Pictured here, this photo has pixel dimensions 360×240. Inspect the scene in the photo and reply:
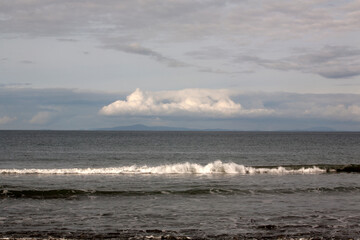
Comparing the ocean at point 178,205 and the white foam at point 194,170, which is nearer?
the ocean at point 178,205

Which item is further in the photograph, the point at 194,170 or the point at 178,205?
the point at 194,170

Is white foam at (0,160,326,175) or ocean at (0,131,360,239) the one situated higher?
white foam at (0,160,326,175)

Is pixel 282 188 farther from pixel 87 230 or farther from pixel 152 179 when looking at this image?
pixel 87 230

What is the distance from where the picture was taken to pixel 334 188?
91.8 ft

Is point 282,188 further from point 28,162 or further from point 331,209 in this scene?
point 28,162

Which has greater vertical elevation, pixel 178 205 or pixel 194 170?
pixel 194 170

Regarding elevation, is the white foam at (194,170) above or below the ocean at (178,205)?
above

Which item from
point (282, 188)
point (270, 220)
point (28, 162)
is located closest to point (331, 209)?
point (270, 220)

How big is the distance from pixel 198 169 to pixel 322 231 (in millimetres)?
22326

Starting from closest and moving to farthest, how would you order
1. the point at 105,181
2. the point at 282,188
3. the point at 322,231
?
the point at 322,231 < the point at 282,188 < the point at 105,181

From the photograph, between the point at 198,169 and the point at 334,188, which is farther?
the point at 198,169

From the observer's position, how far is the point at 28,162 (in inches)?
1955

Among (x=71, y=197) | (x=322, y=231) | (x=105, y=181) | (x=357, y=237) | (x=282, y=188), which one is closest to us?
(x=357, y=237)

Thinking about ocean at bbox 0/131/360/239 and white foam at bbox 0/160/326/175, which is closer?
ocean at bbox 0/131/360/239
